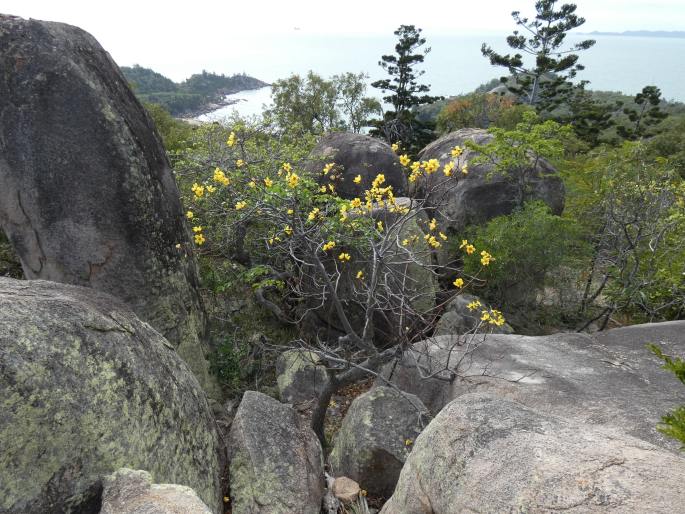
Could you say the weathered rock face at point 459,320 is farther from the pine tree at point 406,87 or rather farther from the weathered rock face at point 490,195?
the pine tree at point 406,87

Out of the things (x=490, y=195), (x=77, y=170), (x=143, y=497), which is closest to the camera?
(x=143, y=497)

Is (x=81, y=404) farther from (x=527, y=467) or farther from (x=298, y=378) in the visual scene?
(x=298, y=378)

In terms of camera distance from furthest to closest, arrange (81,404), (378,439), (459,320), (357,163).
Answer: (357,163), (459,320), (378,439), (81,404)

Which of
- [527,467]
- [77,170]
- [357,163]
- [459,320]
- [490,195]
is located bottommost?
[459,320]

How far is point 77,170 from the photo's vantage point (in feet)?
20.3

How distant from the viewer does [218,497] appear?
5.44 metres

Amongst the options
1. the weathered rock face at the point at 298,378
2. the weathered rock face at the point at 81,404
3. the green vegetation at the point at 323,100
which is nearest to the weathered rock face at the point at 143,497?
the weathered rock face at the point at 81,404

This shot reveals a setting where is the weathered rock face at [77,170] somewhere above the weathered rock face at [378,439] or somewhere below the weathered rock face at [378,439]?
above

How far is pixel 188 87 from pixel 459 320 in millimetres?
115256

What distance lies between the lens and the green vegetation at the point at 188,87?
89.2 m

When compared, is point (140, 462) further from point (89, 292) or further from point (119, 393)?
point (89, 292)

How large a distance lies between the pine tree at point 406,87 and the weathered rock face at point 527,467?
35.4 metres

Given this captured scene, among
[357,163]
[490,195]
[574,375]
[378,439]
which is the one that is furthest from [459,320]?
[357,163]

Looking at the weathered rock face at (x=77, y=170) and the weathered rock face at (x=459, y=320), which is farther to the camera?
the weathered rock face at (x=459, y=320)
